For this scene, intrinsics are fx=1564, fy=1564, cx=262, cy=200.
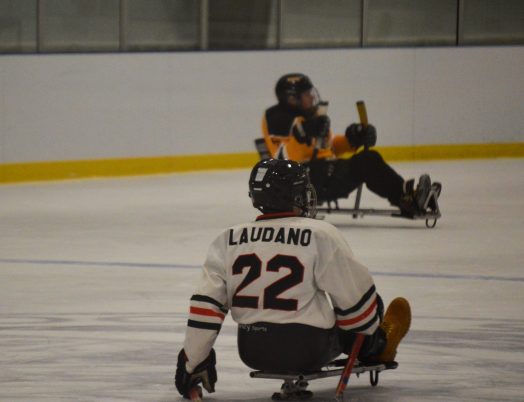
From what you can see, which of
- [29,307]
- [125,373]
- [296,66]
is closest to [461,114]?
[296,66]

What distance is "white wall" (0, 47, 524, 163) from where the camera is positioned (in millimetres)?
15547

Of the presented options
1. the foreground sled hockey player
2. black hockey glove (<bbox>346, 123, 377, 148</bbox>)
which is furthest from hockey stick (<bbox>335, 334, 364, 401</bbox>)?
black hockey glove (<bbox>346, 123, 377, 148</bbox>)

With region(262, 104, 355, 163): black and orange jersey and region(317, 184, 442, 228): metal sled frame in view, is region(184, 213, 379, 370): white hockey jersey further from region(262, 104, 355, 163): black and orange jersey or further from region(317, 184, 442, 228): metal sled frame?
region(262, 104, 355, 163): black and orange jersey

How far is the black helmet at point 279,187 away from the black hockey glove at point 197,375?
22.9 inches

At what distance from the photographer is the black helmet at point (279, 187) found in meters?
5.73

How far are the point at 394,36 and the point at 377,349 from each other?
13441 millimetres

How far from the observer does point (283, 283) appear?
557 centimetres

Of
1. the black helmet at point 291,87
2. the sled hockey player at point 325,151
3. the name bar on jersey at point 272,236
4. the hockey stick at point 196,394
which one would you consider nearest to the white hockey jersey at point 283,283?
the name bar on jersey at point 272,236

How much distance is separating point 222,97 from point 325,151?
4.71 meters

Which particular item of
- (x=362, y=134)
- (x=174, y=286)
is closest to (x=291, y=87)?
(x=362, y=134)

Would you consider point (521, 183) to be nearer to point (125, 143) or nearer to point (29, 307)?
point (125, 143)

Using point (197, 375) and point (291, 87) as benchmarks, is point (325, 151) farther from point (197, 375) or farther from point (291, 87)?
point (197, 375)

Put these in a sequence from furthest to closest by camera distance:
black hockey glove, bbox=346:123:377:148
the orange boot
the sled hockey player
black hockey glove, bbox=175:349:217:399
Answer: black hockey glove, bbox=346:123:377:148
the sled hockey player
the orange boot
black hockey glove, bbox=175:349:217:399

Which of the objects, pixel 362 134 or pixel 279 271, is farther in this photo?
pixel 362 134
